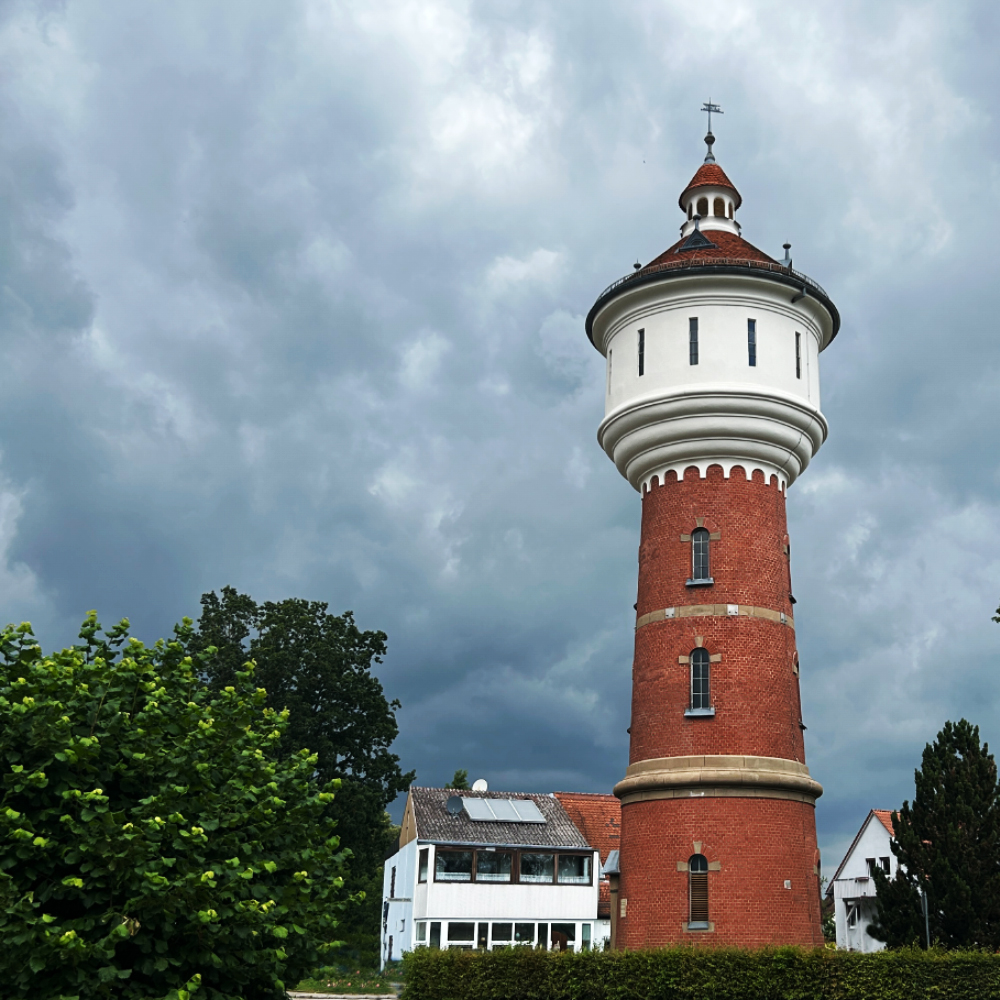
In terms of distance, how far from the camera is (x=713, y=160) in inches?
1383

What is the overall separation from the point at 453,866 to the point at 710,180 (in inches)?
1147

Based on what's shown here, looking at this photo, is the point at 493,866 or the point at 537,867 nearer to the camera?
the point at 493,866

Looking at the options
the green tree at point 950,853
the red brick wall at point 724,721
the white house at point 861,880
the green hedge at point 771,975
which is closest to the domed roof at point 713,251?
the red brick wall at point 724,721

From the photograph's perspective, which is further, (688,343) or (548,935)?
(548,935)

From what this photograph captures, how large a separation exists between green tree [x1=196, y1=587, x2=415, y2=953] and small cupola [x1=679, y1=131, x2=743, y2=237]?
24.2m

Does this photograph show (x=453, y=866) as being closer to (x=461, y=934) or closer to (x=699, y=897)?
(x=461, y=934)

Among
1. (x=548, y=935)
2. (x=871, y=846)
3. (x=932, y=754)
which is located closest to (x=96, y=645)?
(x=932, y=754)

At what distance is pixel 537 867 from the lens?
Answer: 47781 mm

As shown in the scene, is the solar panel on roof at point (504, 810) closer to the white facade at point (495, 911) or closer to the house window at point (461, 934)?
the white facade at point (495, 911)

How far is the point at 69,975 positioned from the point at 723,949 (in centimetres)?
1527

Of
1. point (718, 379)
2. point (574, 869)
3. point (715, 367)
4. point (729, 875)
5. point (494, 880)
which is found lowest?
point (729, 875)

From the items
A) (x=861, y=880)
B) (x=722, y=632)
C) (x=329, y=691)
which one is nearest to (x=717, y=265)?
(x=722, y=632)

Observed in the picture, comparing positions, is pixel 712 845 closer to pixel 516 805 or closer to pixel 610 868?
pixel 610 868

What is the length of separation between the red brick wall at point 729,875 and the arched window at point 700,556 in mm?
5389
